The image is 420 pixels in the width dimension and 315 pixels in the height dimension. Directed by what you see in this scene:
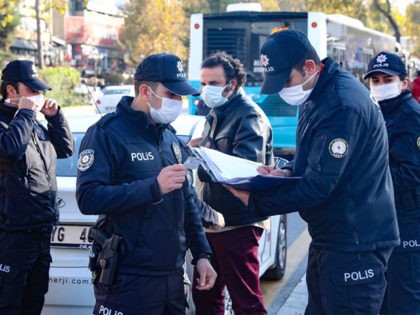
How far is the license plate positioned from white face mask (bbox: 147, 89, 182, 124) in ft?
4.87

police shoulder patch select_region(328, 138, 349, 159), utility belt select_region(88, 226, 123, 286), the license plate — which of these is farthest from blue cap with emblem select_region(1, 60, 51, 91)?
police shoulder patch select_region(328, 138, 349, 159)

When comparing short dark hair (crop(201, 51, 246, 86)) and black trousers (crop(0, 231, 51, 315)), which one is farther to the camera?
short dark hair (crop(201, 51, 246, 86))

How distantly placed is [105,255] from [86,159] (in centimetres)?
44

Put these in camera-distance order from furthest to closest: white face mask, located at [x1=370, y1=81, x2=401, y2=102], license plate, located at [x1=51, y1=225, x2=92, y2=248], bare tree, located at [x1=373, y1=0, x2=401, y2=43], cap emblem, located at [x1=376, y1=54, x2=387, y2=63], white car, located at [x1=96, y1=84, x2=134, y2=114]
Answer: bare tree, located at [x1=373, y1=0, x2=401, y2=43]
white car, located at [x1=96, y1=84, x2=134, y2=114]
cap emblem, located at [x1=376, y1=54, x2=387, y2=63]
white face mask, located at [x1=370, y1=81, x2=401, y2=102]
license plate, located at [x1=51, y1=225, x2=92, y2=248]

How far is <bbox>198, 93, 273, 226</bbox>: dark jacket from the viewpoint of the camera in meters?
4.60

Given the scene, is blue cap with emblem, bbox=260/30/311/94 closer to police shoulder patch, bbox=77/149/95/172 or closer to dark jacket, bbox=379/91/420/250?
police shoulder patch, bbox=77/149/95/172

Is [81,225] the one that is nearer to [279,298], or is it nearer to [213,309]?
[213,309]

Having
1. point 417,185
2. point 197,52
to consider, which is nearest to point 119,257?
point 417,185

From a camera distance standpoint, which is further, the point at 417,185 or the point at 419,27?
the point at 419,27

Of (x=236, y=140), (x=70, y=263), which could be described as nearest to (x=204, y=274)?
(x=236, y=140)

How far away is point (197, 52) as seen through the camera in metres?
16.8

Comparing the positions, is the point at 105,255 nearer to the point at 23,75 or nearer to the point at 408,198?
the point at 23,75

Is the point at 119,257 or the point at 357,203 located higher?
the point at 357,203

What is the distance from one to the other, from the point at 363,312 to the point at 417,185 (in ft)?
4.72
